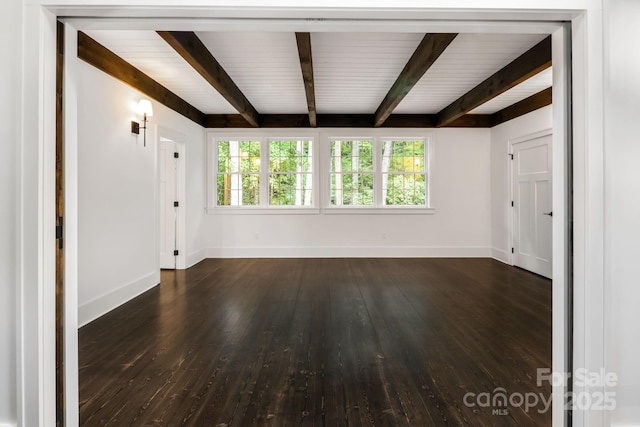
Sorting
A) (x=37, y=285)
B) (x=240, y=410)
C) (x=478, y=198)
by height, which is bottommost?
(x=240, y=410)

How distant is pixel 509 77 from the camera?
4.03 meters

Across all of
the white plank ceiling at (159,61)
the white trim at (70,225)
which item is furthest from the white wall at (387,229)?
the white trim at (70,225)

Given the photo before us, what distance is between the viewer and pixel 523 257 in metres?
5.71

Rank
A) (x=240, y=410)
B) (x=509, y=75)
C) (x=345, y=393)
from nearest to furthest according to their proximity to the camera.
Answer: (x=240, y=410)
(x=345, y=393)
(x=509, y=75)

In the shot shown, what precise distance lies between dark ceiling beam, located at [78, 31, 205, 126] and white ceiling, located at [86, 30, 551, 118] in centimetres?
7

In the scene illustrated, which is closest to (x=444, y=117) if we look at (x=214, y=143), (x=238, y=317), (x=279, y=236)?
(x=279, y=236)

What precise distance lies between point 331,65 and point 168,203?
339 cm

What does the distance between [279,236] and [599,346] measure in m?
5.62

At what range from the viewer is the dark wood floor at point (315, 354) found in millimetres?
1932

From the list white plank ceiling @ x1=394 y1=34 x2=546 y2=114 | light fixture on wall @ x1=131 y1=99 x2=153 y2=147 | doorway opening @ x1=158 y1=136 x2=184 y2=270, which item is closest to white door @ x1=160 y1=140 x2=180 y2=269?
doorway opening @ x1=158 y1=136 x2=184 y2=270

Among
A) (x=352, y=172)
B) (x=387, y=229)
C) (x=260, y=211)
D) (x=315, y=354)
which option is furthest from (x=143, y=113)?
(x=387, y=229)

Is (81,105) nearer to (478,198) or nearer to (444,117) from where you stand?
(444,117)

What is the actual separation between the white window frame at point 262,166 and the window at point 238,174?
9 cm

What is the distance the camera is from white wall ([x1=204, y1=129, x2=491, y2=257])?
6695mm
